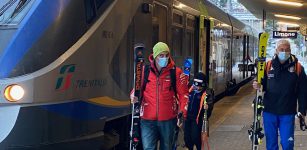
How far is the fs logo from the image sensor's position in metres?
5.80

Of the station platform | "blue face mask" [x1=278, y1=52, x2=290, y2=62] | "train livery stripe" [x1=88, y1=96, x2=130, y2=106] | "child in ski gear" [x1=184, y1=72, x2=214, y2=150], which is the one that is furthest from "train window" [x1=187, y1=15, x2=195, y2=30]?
"blue face mask" [x1=278, y1=52, x2=290, y2=62]

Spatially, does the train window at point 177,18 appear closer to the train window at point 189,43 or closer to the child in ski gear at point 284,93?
the train window at point 189,43

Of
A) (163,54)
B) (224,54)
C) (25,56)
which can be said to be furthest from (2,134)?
(224,54)

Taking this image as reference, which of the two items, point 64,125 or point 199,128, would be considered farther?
point 199,128

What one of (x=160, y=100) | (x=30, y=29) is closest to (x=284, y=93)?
(x=160, y=100)

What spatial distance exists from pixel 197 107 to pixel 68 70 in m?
2.20

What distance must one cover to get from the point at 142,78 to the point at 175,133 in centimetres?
78

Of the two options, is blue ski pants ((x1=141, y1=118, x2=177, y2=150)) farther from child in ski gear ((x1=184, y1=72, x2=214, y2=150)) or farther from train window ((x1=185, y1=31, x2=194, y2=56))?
train window ((x1=185, y1=31, x2=194, y2=56))

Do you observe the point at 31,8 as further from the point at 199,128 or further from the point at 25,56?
the point at 199,128

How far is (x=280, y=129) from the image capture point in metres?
6.63

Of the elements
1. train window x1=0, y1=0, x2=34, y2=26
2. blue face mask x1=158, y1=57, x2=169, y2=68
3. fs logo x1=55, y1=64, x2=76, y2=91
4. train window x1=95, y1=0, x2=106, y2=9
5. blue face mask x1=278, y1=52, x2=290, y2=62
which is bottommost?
fs logo x1=55, y1=64, x2=76, y2=91

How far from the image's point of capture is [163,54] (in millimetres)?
5781

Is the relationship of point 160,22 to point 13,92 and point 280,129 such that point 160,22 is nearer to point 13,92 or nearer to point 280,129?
point 280,129

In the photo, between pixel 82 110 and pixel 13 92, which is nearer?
pixel 13 92
